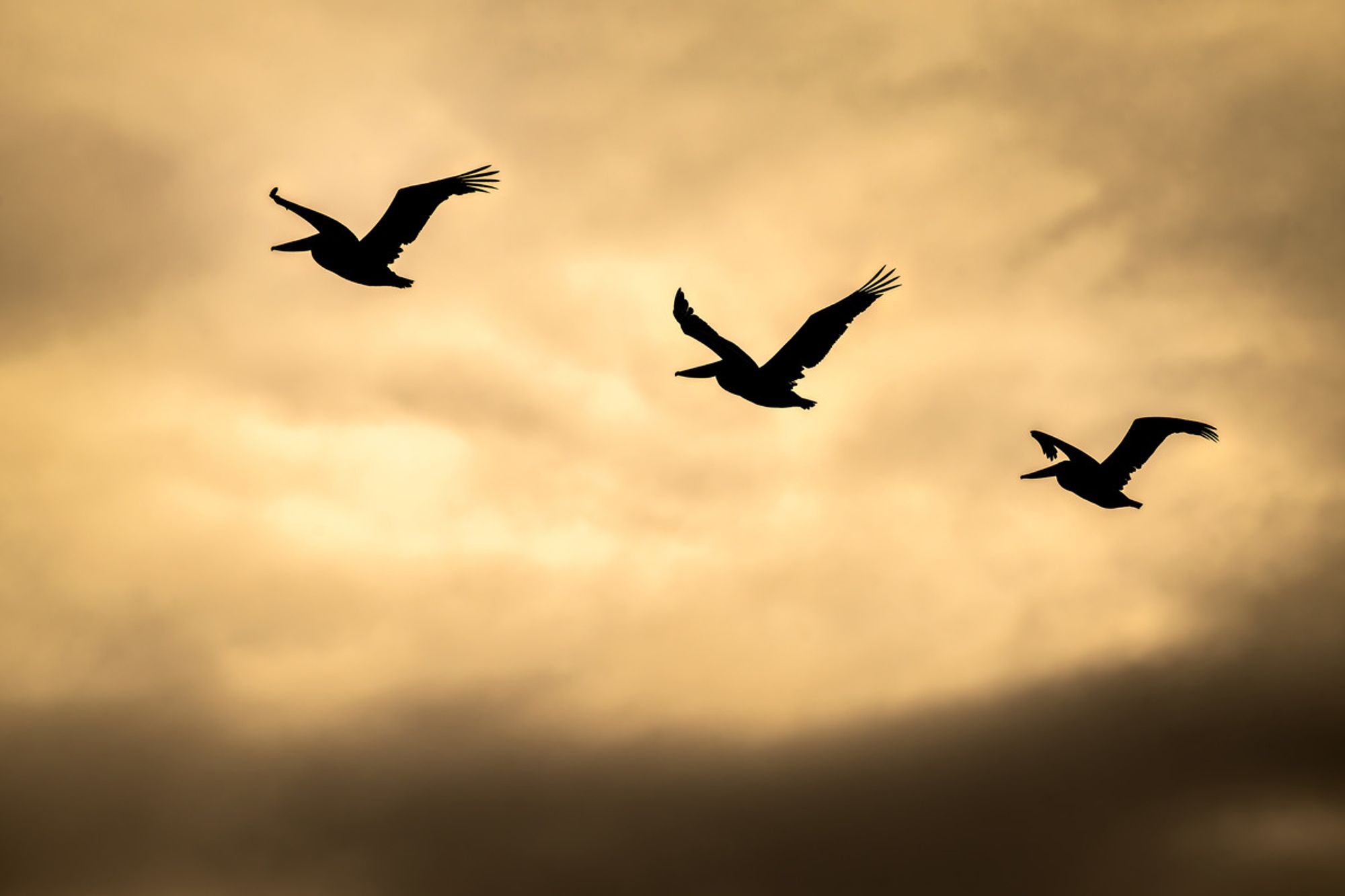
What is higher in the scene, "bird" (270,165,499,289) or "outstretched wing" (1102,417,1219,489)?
"bird" (270,165,499,289)

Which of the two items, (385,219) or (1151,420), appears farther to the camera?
(1151,420)

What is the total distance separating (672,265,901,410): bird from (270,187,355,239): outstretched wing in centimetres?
906

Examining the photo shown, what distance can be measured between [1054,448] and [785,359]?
938cm

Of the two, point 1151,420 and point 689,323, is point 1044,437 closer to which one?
point 1151,420

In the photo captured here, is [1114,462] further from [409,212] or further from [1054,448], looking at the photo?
[409,212]

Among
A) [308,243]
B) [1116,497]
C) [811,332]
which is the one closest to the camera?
[308,243]

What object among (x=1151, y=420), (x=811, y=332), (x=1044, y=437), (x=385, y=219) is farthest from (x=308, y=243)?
(x=1151, y=420)

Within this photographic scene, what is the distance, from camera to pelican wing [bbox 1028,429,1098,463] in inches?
1448

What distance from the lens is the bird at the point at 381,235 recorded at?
3130 centimetres

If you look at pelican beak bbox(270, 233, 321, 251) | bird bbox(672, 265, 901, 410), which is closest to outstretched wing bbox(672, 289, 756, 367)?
bird bbox(672, 265, 901, 410)

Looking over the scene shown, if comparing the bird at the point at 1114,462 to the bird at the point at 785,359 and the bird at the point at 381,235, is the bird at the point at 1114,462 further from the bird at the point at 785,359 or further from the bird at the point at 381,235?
the bird at the point at 381,235

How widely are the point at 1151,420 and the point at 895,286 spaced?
9.64 metres

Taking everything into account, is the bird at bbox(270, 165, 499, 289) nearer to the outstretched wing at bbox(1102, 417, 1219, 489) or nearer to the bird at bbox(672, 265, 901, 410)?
the bird at bbox(672, 265, 901, 410)

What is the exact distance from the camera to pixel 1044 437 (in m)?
38.1
